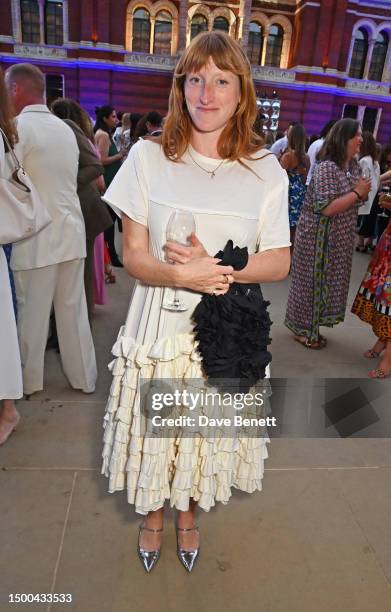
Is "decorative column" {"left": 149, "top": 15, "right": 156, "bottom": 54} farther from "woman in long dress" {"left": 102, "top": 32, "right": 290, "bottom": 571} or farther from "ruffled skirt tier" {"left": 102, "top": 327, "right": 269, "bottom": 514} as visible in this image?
"ruffled skirt tier" {"left": 102, "top": 327, "right": 269, "bottom": 514}

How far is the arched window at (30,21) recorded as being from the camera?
68.5 ft

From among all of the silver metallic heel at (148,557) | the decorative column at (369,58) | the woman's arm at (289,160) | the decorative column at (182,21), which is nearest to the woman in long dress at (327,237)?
the woman's arm at (289,160)

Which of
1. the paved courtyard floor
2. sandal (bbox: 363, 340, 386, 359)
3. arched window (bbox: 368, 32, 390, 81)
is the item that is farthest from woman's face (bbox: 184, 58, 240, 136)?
arched window (bbox: 368, 32, 390, 81)

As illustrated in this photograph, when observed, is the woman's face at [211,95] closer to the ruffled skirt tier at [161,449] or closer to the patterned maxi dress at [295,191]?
the ruffled skirt tier at [161,449]

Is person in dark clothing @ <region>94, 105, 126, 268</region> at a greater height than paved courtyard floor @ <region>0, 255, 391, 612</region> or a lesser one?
greater

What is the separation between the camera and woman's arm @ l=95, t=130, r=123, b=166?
17.1ft

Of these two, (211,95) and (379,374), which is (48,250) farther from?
(379,374)

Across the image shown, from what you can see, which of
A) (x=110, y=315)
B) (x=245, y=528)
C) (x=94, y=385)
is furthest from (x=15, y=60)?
(x=245, y=528)

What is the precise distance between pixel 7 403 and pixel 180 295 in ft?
5.15

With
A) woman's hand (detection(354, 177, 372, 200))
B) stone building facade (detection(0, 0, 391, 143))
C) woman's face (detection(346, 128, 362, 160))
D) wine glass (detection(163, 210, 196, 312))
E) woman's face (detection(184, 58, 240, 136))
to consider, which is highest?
stone building facade (detection(0, 0, 391, 143))

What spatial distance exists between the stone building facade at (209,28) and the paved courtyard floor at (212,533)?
68.1ft

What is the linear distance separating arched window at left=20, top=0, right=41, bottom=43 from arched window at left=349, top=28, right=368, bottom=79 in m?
16.4

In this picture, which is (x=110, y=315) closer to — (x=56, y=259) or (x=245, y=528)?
(x=56, y=259)

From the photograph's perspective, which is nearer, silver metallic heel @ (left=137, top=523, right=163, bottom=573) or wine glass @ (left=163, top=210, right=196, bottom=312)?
wine glass @ (left=163, top=210, right=196, bottom=312)
